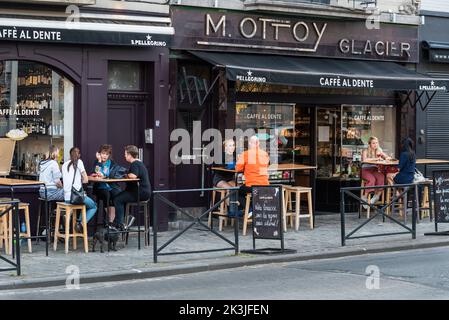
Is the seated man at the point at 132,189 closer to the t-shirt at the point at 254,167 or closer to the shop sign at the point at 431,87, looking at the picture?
the t-shirt at the point at 254,167

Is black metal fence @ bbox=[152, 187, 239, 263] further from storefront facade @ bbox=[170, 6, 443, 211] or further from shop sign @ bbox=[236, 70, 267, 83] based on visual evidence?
storefront facade @ bbox=[170, 6, 443, 211]

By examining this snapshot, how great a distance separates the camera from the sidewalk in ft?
36.6

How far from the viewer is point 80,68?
577 inches

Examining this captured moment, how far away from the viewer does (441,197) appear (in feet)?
48.4

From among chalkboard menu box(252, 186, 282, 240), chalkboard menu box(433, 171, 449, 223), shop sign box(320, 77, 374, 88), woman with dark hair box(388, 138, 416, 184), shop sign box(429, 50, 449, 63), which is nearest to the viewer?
chalkboard menu box(252, 186, 282, 240)

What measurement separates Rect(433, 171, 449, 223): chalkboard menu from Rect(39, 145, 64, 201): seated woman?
256 inches

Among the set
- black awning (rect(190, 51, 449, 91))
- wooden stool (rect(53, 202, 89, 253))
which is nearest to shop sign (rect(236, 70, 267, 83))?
black awning (rect(190, 51, 449, 91))

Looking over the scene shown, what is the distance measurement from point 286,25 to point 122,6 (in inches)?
151

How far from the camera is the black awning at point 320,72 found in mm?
15367

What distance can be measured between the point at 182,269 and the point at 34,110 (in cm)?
480

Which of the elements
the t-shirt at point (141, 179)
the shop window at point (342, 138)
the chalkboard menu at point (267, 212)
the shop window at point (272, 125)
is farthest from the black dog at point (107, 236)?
the shop window at point (342, 138)

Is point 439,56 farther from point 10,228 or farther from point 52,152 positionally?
point 10,228
